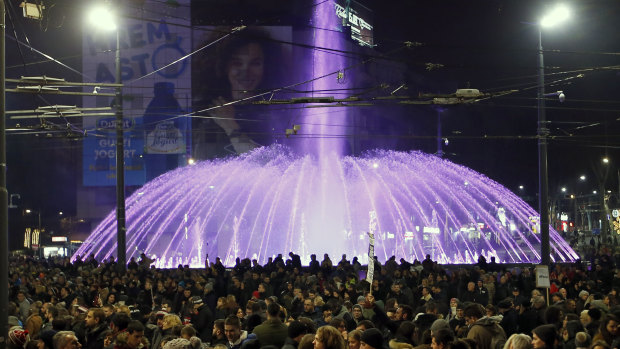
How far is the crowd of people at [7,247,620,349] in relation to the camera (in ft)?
27.2

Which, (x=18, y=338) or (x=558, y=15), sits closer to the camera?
(x=18, y=338)

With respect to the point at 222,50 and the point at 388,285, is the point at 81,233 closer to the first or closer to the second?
the point at 222,50

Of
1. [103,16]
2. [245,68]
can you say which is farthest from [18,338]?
[245,68]

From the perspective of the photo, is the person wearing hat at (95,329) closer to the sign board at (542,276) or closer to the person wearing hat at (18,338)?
the person wearing hat at (18,338)

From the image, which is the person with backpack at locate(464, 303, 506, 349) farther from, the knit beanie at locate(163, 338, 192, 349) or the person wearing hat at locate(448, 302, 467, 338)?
the knit beanie at locate(163, 338, 192, 349)

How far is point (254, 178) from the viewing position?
45.9 meters

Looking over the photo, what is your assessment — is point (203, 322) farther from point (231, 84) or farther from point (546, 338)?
point (231, 84)

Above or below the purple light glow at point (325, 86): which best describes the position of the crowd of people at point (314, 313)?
below

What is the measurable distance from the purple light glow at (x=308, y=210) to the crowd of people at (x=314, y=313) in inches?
614

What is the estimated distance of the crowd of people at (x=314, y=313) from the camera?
27.2 feet

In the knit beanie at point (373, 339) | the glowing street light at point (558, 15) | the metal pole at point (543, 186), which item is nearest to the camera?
the knit beanie at point (373, 339)

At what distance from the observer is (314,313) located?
1330 cm

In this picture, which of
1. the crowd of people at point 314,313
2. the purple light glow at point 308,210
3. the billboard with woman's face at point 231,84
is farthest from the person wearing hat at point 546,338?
the billboard with woman's face at point 231,84

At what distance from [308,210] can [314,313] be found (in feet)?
94.5
